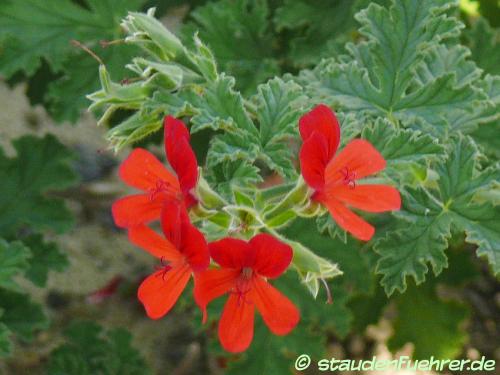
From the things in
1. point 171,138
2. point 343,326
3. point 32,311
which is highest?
point 171,138

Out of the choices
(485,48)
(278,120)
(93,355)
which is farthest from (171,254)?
(93,355)

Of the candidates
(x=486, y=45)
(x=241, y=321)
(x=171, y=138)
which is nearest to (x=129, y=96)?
(x=171, y=138)

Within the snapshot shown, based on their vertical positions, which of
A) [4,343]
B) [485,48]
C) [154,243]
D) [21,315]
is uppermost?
[154,243]

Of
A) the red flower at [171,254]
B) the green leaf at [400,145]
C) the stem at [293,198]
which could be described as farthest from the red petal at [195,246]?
the green leaf at [400,145]

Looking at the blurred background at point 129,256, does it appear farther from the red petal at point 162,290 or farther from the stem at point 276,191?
the red petal at point 162,290

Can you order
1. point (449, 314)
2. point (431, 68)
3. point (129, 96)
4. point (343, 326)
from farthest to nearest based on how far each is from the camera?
point (449, 314) → point (343, 326) → point (431, 68) → point (129, 96)

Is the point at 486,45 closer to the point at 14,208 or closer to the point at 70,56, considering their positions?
the point at 70,56

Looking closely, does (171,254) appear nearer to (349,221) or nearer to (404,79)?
(349,221)

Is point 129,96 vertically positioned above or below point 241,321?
above
